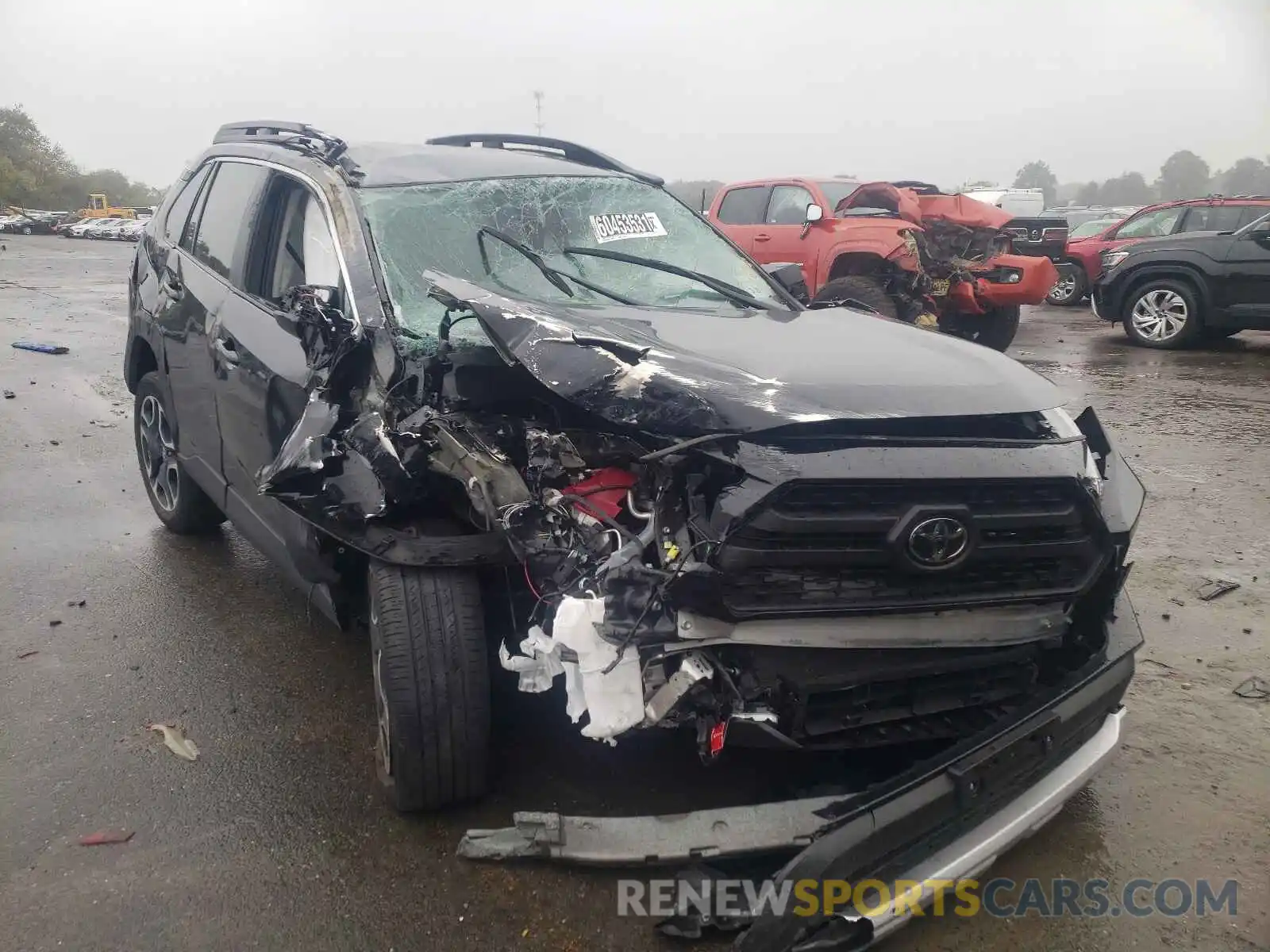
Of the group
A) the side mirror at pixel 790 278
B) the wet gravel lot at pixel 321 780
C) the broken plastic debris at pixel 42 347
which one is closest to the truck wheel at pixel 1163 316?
the wet gravel lot at pixel 321 780

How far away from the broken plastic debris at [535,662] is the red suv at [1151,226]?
12340 mm

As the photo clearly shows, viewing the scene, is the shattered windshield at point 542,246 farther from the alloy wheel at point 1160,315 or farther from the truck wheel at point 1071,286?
the truck wheel at point 1071,286

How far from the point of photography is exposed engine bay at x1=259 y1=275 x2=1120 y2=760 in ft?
6.77

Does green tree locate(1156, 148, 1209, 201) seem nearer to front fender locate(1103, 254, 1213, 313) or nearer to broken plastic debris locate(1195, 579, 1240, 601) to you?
front fender locate(1103, 254, 1213, 313)

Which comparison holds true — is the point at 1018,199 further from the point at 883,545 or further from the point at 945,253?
the point at 883,545

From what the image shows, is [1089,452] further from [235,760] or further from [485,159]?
[235,760]

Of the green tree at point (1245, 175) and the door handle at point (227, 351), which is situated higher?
the green tree at point (1245, 175)

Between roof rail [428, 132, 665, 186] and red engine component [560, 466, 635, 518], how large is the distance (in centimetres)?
223

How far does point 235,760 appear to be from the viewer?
2895 millimetres

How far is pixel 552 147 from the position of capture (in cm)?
437

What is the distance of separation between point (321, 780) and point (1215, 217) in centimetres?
1387

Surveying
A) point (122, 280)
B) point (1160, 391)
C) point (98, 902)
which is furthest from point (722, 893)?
point (122, 280)

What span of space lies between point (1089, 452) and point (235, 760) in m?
2.74

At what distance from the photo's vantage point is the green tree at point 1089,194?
7494 centimetres
